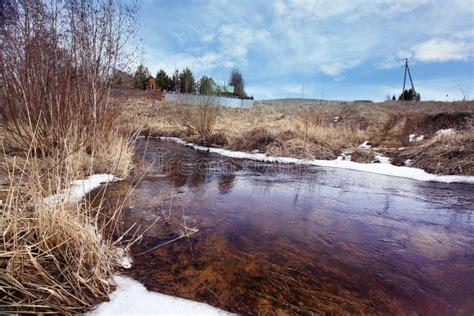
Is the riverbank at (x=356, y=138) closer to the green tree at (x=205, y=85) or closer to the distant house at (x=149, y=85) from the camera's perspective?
the green tree at (x=205, y=85)

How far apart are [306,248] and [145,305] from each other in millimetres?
1548

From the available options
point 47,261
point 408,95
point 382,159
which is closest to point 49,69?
point 47,261

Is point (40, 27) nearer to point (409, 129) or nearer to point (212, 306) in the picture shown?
point (212, 306)

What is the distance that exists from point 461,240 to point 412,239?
0.57m

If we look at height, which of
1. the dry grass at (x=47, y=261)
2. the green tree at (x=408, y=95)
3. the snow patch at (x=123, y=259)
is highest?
the green tree at (x=408, y=95)

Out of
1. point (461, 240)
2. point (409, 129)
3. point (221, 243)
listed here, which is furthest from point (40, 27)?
point (409, 129)

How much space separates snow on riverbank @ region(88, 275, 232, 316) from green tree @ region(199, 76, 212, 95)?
9.88 metres

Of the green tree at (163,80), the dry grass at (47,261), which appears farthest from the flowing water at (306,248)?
the green tree at (163,80)

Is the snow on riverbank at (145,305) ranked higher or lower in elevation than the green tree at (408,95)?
lower

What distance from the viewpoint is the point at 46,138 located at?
427cm

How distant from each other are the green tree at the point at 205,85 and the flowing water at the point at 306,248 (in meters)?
6.98

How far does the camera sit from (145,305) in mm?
1565

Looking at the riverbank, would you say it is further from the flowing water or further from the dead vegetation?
the flowing water

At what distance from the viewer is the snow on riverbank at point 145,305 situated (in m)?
1.50
